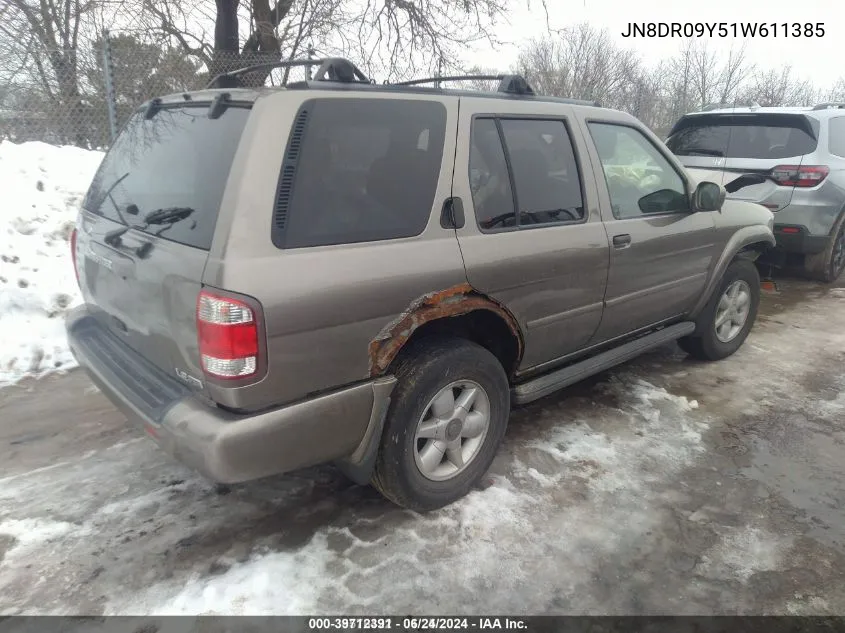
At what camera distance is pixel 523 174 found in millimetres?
2938

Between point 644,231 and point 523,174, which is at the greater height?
point 523,174

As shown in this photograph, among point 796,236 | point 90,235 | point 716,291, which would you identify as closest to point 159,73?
point 90,235

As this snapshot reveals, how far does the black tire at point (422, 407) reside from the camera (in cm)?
253

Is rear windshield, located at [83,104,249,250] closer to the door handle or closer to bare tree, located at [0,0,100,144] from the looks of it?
the door handle

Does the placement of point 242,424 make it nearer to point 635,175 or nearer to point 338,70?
point 338,70

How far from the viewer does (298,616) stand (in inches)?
86.2

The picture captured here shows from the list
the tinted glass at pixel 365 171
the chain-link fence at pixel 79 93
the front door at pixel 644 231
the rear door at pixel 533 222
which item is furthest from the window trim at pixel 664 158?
the chain-link fence at pixel 79 93

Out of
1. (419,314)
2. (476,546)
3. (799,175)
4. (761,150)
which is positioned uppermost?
(761,150)

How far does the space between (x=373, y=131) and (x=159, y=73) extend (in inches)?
284

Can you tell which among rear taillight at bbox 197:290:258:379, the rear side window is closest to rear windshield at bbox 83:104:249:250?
rear taillight at bbox 197:290:258:379

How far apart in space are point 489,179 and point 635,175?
130cm

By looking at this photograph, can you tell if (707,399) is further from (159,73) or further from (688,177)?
(159,73)

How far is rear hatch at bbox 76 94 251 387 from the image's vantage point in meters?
2.17

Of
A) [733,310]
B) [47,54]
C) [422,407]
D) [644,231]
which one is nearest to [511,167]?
[644,231]
